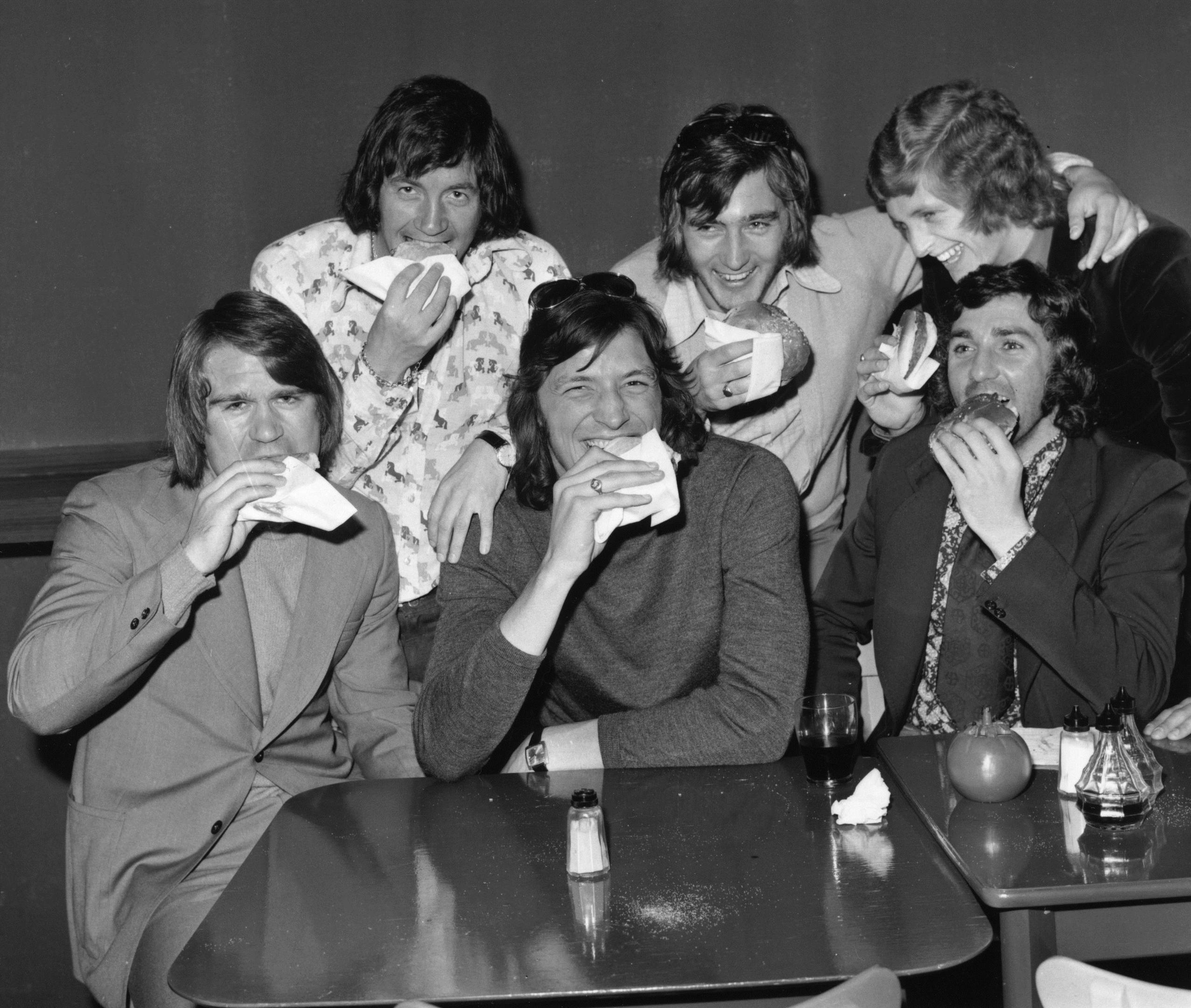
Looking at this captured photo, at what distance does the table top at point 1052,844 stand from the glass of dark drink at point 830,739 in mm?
109

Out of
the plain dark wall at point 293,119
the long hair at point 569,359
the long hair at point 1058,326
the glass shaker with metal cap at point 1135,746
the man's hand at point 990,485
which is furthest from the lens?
the plain dark wall at point 293,119

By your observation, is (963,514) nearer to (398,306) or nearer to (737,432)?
(737,432)

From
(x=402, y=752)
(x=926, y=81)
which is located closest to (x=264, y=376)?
(x=402, y=752)

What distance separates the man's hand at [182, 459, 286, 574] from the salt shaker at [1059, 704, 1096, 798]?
145 centimetres

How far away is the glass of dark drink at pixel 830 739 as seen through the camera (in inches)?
83.6

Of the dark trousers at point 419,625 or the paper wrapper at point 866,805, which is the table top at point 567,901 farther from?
the dark trousers at point 419,625

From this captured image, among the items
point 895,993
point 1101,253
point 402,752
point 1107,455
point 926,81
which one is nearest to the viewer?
point 895,993

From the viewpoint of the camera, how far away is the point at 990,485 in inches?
98.7

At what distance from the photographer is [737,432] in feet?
10.4

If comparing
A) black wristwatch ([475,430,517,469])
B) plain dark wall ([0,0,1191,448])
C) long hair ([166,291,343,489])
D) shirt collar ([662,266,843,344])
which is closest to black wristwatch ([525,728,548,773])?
black wristwatch ([475,430,517,469])

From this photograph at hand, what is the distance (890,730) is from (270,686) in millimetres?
1348

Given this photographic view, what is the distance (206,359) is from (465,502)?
608mm

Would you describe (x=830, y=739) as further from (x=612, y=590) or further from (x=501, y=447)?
(x=501, y=447)

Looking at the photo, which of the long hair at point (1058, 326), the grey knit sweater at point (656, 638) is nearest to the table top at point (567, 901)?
the grey knit sweater at point (656, 638)
